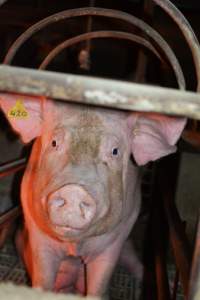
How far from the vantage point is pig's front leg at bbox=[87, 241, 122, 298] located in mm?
2475

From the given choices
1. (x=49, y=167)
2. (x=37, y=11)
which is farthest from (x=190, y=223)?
(x=37, y=11)

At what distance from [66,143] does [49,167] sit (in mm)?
145

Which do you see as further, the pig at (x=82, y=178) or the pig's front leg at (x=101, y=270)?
the pig's front leg at (x=101, y=270)

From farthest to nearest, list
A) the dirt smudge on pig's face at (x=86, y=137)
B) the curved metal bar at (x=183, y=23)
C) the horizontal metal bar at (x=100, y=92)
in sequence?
the dirt smudge on pig's face at (x=86, y=137)
the curved metal bar at (x=183, y=23)
the horizontal metal bar at (x=100, y=92)

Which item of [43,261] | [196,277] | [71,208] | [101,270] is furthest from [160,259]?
[196,277]

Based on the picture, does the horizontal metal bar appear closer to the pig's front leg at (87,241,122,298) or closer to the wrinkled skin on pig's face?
the wrinkled skin on pig's face

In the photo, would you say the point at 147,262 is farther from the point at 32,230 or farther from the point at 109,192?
the point at 109,192

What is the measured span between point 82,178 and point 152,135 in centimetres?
63

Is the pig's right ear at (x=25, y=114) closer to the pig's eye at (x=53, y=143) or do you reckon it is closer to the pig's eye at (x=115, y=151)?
the pig's eye at (x=53, y=143)

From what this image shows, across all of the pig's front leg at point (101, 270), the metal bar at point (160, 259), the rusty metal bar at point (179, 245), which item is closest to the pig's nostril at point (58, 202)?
the rusty metal bar at point (179, 245)

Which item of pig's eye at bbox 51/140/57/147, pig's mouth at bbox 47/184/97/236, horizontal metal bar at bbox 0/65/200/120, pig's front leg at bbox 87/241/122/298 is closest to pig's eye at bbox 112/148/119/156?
pig's eye at bbox 51/140/57/147

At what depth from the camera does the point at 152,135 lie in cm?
237

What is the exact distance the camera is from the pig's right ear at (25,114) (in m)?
2.17

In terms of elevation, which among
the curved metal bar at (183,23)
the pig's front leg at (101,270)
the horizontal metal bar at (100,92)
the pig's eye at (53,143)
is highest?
the curved metal bar at (183,23)
